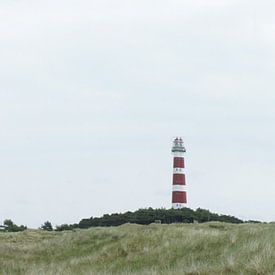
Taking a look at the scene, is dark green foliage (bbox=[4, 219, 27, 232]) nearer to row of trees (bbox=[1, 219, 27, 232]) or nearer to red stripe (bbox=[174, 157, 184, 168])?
row of trees (bbox=[1, 219, 27, 232])

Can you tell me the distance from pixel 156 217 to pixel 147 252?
24904 mm

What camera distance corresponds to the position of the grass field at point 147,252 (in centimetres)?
1191

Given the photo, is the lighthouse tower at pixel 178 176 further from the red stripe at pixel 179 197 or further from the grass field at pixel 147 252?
the grass field at pixel 147 252

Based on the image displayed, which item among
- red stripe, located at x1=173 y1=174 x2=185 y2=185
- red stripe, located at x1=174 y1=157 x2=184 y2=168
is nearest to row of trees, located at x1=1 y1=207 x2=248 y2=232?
red stripe, located at x1=173 y1=174 x2=185 y2=185

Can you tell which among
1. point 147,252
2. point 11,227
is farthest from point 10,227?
point 147,252

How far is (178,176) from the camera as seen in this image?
162 ft

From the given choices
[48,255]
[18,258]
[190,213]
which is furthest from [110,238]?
[190,213]

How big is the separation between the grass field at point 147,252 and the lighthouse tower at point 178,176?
24.5m

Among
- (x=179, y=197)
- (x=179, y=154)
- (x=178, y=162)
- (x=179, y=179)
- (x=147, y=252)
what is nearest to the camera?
(x=147, y=252)

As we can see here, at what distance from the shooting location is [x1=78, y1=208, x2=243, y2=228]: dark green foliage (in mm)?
40750

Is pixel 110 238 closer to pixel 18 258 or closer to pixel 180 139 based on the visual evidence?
pixel 18 258

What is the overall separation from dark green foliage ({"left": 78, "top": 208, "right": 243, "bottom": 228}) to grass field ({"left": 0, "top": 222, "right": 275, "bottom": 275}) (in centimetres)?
1715

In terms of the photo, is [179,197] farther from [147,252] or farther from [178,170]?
[147,252]

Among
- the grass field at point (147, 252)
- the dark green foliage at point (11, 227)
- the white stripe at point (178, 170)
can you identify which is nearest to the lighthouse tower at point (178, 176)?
the white stripe at point (178, 170)
